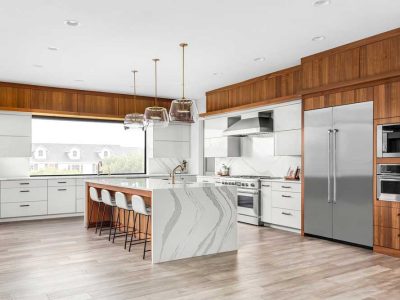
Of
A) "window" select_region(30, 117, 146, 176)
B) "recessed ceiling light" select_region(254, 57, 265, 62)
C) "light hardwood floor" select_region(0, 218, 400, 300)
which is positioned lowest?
"light hardwood floor" select_region(0, 218, 400, 300)

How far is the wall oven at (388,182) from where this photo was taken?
456cm

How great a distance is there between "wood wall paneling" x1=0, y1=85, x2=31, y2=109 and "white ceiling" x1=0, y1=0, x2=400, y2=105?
74 centimetres

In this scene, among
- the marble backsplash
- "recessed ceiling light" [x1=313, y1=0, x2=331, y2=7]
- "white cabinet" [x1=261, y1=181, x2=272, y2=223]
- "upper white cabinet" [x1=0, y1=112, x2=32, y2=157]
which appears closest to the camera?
"recessed ceiling light" [x1=313, y1=0, x2=331, y2=7]

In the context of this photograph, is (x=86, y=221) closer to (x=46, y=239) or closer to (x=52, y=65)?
(x=46, y=239)

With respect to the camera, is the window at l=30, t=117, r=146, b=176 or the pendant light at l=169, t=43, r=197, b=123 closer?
the pendant light at l=169, t=43, r=197, b=123

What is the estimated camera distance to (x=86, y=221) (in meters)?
6.76

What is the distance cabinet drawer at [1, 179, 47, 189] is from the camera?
7.28 m

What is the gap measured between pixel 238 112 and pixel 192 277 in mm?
4325

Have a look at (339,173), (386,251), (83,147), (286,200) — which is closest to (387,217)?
(386,251)

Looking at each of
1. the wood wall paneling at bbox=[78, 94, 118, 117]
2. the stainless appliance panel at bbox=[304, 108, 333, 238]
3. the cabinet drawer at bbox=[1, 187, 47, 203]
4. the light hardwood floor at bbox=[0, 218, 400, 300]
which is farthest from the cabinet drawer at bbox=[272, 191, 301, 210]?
the cabinet drawer at bbox=[1, 187, 47, 203]

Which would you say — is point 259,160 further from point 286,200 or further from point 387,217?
point 387,217

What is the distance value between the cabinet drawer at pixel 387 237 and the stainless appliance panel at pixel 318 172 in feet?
2.37

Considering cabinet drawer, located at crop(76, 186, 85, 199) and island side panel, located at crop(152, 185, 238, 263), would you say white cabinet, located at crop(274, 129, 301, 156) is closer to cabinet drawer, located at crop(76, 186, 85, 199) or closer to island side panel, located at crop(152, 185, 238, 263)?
island side panel, located at crop(152, 185, 238, 263)

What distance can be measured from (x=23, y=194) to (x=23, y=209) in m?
0.29
